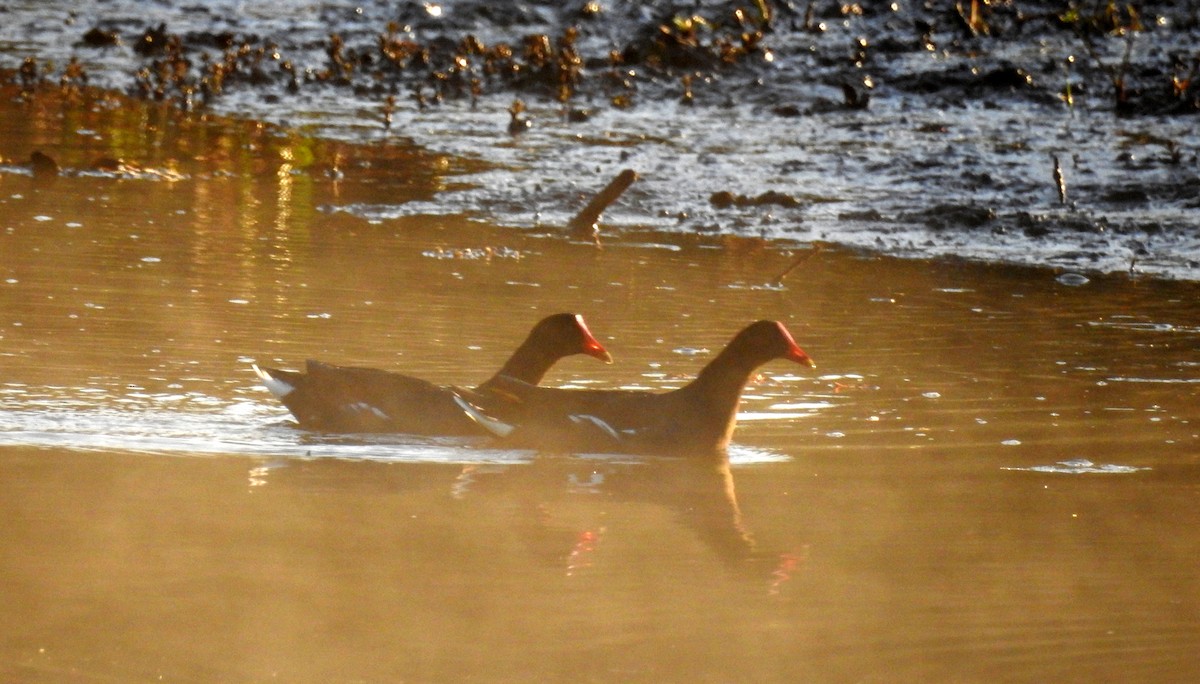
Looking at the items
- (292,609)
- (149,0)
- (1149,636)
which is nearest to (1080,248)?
(1149,636)

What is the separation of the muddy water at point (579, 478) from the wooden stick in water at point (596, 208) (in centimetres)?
41

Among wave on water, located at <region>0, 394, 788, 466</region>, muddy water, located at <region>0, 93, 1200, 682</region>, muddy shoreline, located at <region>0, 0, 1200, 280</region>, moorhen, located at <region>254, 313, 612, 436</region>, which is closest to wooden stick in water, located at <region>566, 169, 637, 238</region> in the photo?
muddy shoreline, located at <region>0, 0, 1200, 280</region>

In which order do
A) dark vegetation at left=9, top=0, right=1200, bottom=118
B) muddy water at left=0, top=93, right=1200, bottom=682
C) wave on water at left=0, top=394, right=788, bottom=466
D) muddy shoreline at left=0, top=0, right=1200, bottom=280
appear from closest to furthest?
muddy water at left=0, top=93, right=1200, bottom=682 < wave on water at left=0, top=394, right=788, bottom=466 < muddy shoreline at left=0, top=0, right=1200, bottom=280 < dark vegetation at left=9, top=0, right=1200, bottom=118

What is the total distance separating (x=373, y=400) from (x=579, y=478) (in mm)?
921

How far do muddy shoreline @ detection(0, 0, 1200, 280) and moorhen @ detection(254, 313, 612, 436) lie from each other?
4.72 metres

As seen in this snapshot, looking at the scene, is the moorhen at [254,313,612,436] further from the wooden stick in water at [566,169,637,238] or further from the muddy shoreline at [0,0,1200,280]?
the muddy shoreline at [0,0,1200,280]

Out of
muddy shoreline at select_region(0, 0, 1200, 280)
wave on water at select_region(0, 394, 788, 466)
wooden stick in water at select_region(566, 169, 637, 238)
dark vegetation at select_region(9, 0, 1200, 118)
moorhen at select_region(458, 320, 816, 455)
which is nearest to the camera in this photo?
wave on water at select_region(0, 394, 788, 466)

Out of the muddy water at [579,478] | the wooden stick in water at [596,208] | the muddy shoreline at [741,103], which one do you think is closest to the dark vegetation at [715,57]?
the muddy shoreline at [741,103]

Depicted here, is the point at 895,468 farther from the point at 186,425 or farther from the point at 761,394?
the point at 186,425

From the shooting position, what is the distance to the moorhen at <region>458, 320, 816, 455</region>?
6625mm

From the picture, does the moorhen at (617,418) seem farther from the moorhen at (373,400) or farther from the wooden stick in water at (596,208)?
the wooden stick in water at (596,208)

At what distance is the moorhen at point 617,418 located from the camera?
21.7 ft

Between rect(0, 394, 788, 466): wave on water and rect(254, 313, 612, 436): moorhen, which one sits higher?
rect(254, 313, 612, 436): moorhen

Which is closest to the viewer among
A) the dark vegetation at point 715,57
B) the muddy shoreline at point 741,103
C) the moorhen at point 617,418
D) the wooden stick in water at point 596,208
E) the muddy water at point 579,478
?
the muddy water at point 579,478
